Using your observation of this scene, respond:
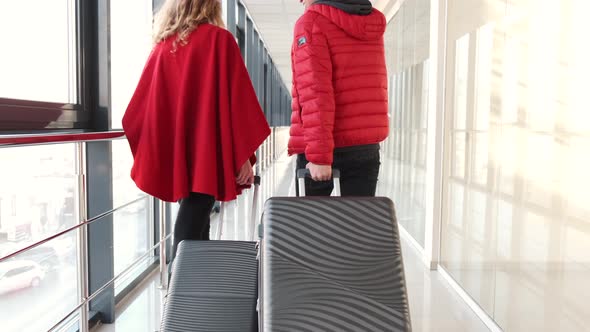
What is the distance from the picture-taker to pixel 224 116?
2.10 meters

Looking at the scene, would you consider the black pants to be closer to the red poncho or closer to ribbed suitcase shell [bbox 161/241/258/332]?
the red poncho

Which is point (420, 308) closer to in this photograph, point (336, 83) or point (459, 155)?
point (459, 155)

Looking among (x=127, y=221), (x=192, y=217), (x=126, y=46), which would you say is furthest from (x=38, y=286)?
(x=126, y=46)

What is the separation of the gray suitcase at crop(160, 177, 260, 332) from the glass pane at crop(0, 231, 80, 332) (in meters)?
0.58

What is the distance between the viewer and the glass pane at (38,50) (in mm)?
2008

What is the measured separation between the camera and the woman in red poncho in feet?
6.78

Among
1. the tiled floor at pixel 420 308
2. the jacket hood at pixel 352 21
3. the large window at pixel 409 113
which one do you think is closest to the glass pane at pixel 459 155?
the tiled floor at pixel 420 308

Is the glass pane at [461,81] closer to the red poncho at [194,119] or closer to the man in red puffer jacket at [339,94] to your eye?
the man in red puffer jacket at [339,94]

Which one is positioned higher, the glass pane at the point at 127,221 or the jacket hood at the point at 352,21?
the jacket hood at the point at 352,21

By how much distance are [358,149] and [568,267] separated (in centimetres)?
82

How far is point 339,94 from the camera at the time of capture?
7.00ft

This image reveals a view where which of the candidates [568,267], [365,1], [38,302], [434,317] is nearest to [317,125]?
[365,1]

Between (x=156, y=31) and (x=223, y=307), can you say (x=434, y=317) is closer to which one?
(x=223, y=307)

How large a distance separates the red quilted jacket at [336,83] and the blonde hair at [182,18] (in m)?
0.32
